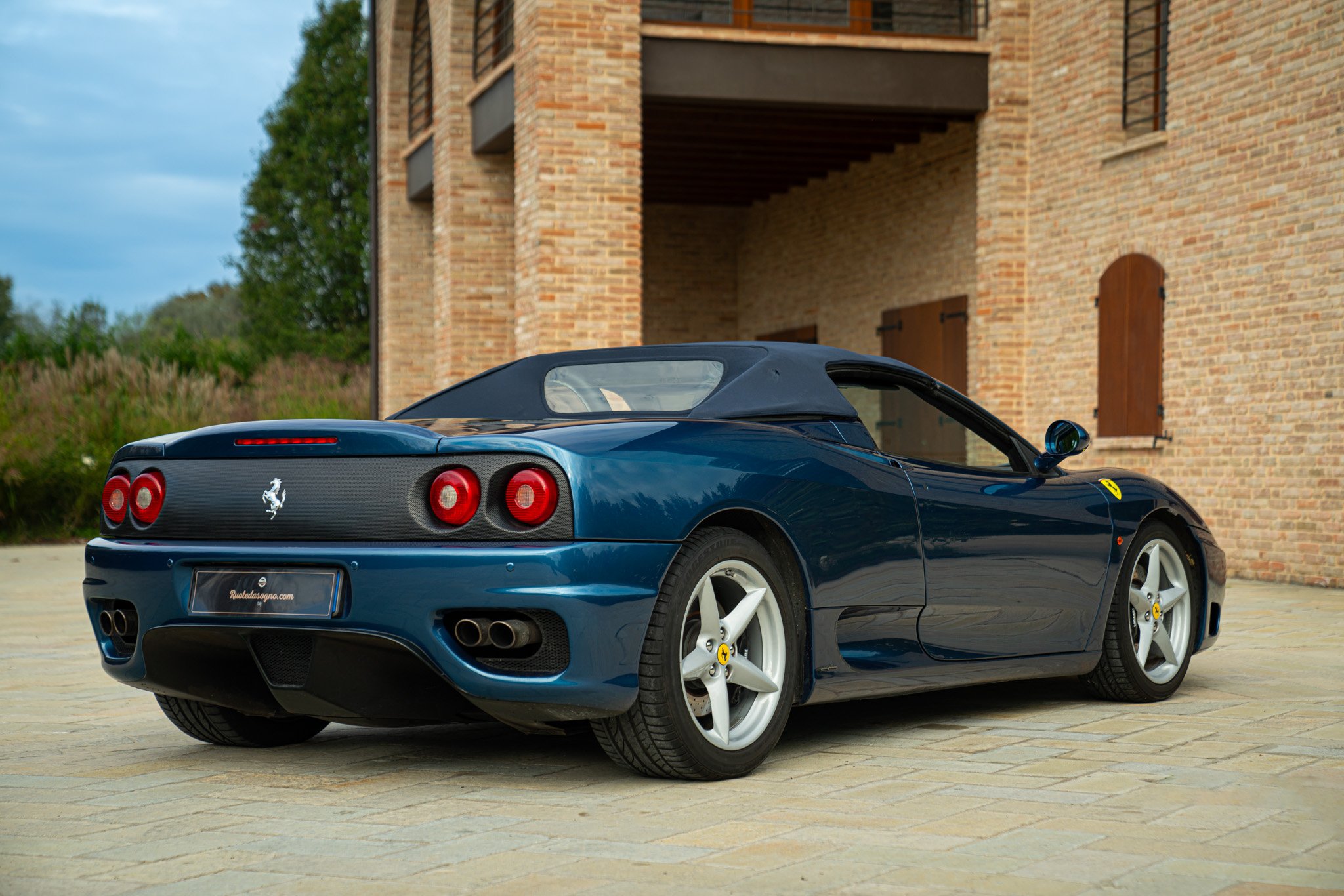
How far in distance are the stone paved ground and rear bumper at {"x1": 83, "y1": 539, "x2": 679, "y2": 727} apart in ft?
0.86

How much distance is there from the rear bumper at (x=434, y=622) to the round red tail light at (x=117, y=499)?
321 millimetres

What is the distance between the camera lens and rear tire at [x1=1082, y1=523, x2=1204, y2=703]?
5.44 m

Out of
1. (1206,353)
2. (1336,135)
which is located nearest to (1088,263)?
(1206,353)

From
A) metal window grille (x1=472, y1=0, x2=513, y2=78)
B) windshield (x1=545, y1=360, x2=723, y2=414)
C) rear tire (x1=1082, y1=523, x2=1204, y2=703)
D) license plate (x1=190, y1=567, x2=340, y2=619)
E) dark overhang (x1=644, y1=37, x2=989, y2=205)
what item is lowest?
rear tire (x1=1082, y1=523, x2=1204, y2=703)

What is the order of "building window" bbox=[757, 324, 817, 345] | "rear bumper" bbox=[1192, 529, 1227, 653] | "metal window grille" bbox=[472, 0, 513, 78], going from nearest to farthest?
"rear bumper" bbox=[1192, 529, 1227, 653] → "metal window grille" bbox=[472, 0, 513, 78] → "building window" bbox=[757, 324, 817, 345]

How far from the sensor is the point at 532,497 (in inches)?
145

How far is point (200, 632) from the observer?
3.98m

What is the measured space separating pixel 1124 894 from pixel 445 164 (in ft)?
53.8

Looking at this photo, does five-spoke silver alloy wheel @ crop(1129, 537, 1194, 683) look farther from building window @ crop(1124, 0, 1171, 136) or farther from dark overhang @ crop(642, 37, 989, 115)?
dark overhang @ crop(642, 37, 989, 115)

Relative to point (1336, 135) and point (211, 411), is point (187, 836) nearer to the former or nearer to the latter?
→ point (1336, 135)

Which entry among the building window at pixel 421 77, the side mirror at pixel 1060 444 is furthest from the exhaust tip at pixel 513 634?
the building window at pixel 421 77

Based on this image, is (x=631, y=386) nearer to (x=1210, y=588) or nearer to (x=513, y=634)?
(x=513, y=634)

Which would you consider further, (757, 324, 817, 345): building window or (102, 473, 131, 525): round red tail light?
(757, 324, 817, 345): building window

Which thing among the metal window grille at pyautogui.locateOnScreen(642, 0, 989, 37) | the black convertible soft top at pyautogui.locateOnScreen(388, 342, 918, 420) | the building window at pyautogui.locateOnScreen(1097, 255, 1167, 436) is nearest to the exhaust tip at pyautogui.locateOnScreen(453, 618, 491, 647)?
the black convertible soft top at pyautogui.locateOnScreen(388, 342, 918, 420)
